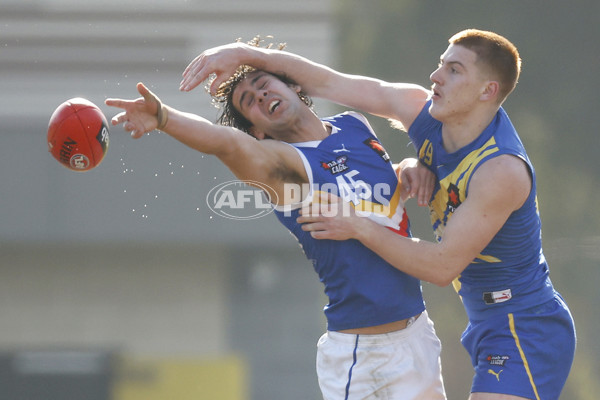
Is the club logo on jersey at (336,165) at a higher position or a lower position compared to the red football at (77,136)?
lower

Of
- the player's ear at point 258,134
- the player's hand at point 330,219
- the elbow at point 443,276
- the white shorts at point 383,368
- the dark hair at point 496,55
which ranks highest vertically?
the dark hair at point 496,55

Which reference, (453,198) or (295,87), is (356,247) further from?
(295,87)

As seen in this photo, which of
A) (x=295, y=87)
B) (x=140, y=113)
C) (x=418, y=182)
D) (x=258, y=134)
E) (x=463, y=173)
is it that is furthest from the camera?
(x=295, y=87)

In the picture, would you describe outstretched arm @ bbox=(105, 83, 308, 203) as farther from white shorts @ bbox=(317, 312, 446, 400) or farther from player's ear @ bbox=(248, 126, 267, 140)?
white shorts @ bbox=(317, 312, 446, 400)

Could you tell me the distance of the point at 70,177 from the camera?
16.4 feet

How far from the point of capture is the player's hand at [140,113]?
2307mm

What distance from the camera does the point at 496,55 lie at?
114 inches

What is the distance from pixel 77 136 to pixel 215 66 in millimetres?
Result: 557

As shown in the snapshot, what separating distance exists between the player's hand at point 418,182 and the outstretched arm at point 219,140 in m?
0.45

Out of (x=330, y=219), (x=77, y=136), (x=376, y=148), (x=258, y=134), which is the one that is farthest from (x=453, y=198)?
(x=77, y=136)

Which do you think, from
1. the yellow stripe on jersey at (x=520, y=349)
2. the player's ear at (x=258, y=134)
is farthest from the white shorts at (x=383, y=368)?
the player's ear at (x=258, y=134)

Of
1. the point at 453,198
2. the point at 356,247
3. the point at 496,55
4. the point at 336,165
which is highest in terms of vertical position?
the point at 496,55

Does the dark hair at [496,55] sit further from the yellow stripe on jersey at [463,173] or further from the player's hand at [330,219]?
the player's hand at [330,219]

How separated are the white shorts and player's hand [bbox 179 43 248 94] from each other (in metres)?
1.06
